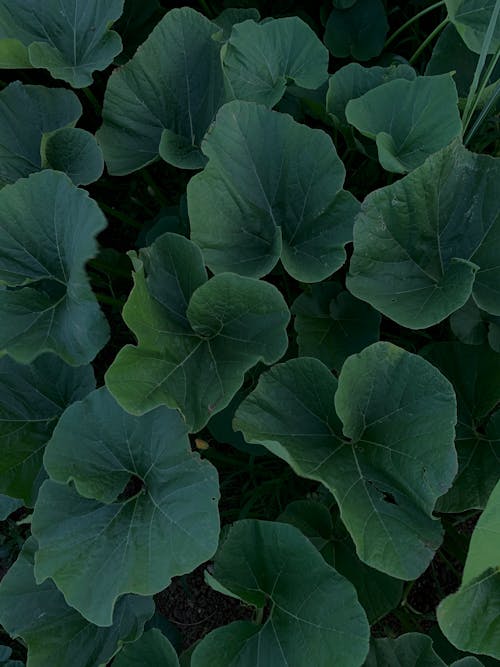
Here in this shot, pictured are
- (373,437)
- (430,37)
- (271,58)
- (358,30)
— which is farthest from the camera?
(358,30)

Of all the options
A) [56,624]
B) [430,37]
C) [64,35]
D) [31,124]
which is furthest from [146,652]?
[430,37]

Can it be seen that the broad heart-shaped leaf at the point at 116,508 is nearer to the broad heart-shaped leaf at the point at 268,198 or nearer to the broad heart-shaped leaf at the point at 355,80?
the broad heart-shaped leaf at the point at 268,198

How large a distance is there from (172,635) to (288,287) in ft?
2.50

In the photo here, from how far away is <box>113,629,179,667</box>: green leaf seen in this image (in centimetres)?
128

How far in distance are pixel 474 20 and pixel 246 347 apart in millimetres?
807

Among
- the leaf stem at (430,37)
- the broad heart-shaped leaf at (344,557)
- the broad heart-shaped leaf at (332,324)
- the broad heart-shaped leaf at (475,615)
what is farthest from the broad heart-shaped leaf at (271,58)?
the broad heart-shaped leaf at (475,615)

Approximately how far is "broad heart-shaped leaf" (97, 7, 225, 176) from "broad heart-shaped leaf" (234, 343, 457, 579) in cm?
50

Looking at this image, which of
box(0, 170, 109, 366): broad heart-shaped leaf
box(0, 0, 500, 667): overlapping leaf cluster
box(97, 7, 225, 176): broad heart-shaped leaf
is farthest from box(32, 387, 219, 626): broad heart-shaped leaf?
box(97, 7, 225, 176): broad heart-shaped leaf

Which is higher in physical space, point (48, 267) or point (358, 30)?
point (358, 30)

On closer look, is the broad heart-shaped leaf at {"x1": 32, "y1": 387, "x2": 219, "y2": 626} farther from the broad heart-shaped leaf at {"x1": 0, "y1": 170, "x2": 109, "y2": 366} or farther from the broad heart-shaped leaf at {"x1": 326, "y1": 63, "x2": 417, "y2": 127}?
the broad heart-shaped leaf at {"x1": 326, "y1": 63, "x2": 417, "y2": 127}

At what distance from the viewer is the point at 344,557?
1356mm

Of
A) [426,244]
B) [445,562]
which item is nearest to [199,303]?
[426,244]

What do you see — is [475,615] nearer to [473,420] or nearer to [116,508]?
[473,420]

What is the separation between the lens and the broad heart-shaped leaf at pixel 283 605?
1.14 metres
